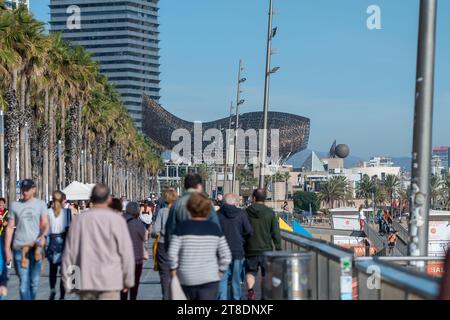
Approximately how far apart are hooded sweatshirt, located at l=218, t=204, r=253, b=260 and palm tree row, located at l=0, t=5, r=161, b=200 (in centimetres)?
2459

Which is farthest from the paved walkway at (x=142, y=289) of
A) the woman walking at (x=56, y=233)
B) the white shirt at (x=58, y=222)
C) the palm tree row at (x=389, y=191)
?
the palm tree row at (x=389, y=191)

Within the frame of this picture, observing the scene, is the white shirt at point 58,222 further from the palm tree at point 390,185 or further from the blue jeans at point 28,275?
the palm tree at point 390,185

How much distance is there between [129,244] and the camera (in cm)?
825

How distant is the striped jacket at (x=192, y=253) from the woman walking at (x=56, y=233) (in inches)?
204

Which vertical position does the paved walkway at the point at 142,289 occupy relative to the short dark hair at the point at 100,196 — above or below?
below

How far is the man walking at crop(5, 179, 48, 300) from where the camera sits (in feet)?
38.4

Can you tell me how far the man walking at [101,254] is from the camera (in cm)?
814

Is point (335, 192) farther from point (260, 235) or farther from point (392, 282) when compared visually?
point (392, 282)

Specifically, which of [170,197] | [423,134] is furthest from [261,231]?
[423,134]

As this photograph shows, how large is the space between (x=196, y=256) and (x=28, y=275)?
3753mm

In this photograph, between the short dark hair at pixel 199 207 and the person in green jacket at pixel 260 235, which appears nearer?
the short dark hair at pixel 199 207

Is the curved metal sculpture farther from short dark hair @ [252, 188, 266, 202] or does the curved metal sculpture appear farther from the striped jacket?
the striped jacket
